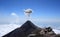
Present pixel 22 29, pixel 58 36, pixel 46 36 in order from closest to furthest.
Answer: pixel 58 36 → pixel 46 36 → pixel 22 29

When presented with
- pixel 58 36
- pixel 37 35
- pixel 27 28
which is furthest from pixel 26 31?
pixel 58 36

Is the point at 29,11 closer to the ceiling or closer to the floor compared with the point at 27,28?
closer to the ceiling


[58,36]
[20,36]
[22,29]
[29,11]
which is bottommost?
[58,36]

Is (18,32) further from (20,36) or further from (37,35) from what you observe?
(37,35)

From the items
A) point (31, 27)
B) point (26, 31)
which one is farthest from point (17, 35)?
point (31, 27)

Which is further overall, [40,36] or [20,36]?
[20,36]

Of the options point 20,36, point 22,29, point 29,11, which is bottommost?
point 20,36

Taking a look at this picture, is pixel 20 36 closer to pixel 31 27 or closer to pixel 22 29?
pixel 22 29

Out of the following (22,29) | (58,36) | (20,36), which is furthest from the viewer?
(22,29)

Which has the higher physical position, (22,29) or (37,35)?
(22,29)
